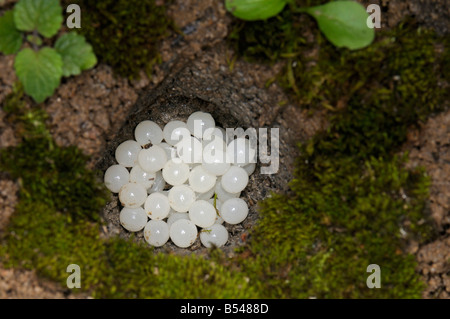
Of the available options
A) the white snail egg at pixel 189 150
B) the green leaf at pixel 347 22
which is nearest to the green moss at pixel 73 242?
the white snail egg at pixel 189 150

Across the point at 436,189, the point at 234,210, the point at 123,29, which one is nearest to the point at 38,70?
the point at 123,29

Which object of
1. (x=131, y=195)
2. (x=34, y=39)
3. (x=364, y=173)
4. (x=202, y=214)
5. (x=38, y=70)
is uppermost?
(x=34, y=39)

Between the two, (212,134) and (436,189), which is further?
(212,134)

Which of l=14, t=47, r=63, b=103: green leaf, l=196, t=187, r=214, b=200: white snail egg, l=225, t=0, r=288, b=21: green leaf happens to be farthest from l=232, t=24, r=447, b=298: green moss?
l=14, t=47, r=63, b=103: green leaf

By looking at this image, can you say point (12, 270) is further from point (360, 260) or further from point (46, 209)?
point (360, 260)

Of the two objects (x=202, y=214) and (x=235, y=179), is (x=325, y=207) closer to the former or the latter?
(x=235, y=179)

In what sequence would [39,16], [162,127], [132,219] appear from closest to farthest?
1. [39,16]
2. [132,219]
3. [162,127]
